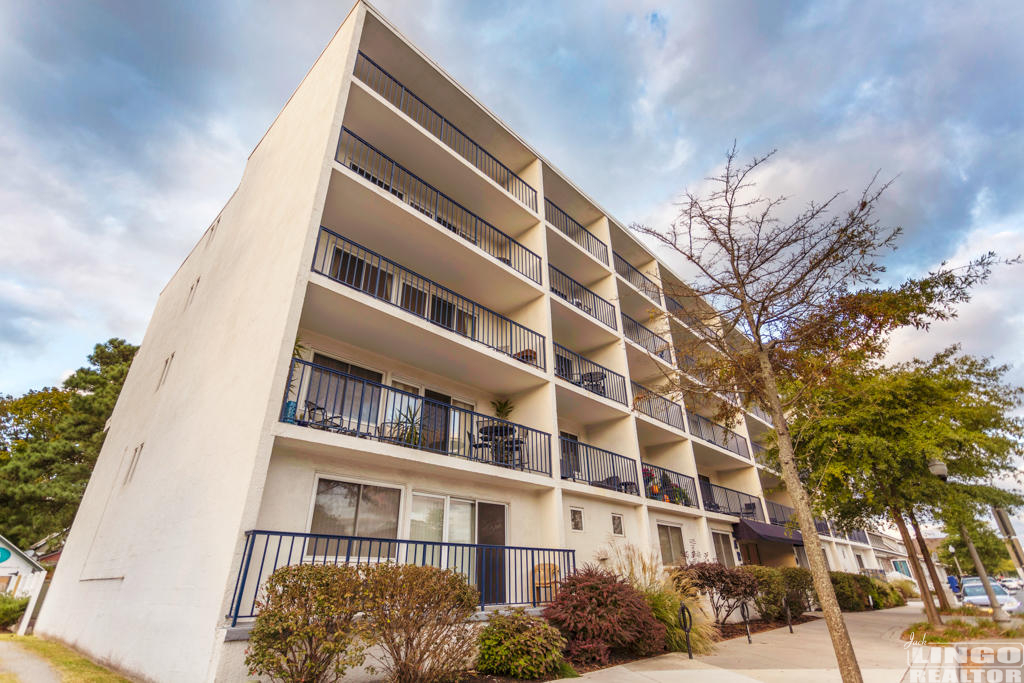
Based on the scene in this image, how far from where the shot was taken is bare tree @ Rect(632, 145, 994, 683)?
6.03 meters

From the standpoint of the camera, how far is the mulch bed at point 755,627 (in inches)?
460

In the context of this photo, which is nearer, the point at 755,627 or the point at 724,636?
the point at 724,636

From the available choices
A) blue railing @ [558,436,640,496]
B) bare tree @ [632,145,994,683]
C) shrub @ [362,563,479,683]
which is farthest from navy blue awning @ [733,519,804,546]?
shrub @ [362,563,479,683]

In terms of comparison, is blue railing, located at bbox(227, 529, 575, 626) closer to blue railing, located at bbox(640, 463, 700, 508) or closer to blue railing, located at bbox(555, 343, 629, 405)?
blue railing, located at bbox(640, 463, 700, 508)

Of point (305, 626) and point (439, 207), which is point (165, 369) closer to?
point (439, 207)

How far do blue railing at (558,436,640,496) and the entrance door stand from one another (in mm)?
3091

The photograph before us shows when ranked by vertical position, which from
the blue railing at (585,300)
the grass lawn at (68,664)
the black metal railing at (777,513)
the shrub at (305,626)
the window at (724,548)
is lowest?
the grass lawn at (68,664)

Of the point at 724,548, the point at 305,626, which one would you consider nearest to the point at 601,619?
the point at 305,626

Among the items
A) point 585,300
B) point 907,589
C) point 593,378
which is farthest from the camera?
point 907,589

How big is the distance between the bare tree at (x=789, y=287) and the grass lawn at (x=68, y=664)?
32.2ft

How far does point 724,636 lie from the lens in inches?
449

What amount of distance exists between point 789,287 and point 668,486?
1072 cm

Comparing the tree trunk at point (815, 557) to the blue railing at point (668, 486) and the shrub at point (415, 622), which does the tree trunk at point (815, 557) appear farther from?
the blue railing at point (668, 486)

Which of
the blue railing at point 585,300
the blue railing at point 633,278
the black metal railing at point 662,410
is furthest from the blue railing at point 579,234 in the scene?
the black metal railing at point 662,410
